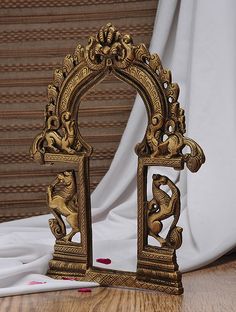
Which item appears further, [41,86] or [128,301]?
[41,86]

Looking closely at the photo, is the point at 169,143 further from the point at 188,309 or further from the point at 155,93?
the point at 188,309

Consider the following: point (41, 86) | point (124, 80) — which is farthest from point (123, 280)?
point (41, 86)

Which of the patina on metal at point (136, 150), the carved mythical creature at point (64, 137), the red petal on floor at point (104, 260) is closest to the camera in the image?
the patina on metal at point (136, 150)

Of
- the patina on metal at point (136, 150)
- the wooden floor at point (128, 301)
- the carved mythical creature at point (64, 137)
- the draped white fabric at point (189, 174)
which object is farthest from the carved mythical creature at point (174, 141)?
the draped white fabric at point (189, 174)

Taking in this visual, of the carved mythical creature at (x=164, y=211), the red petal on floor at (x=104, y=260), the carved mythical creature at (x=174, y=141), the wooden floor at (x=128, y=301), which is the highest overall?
the carved mythical creature at (x=174, y=141)

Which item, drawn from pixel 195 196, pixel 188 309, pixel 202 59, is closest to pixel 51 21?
pixel 202 59

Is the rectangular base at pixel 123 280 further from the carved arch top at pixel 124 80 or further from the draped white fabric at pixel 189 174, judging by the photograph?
the carved arch top at pixel 124 80

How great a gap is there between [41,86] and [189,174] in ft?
2.94

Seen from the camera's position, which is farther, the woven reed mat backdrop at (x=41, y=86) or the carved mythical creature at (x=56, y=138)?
the woven reed mat backdrop at (x=41, y=86)

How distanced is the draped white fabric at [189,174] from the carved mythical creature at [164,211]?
31cm

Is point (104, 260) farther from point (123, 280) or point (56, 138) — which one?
point (56, 138)

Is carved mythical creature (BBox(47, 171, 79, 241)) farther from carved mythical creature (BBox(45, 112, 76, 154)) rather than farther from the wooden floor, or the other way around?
the wooden floor

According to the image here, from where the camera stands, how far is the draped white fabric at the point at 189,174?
2.63 metres

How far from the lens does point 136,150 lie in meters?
2.26
